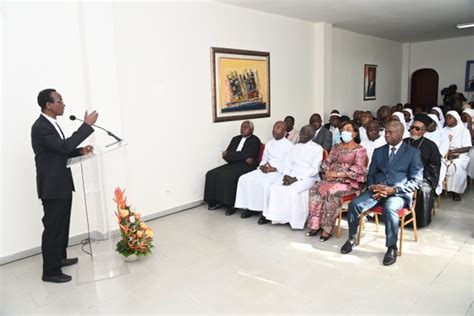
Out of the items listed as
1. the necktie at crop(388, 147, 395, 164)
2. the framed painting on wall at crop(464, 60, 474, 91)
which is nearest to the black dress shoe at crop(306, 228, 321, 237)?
the necktie at crop(388, 147, 395, 164)

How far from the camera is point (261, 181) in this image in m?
4.90

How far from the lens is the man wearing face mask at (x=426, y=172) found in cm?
431

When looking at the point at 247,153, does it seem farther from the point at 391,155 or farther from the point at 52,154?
the point at 52,154

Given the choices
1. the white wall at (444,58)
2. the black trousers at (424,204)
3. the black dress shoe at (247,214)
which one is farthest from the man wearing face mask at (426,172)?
the white wall at (444,58)

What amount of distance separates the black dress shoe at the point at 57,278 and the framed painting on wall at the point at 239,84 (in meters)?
3.10

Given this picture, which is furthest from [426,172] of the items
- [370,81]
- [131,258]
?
[370,81]

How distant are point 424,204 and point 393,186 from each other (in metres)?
0.80

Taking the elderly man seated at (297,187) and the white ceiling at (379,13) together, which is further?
the white ceiling at (379,13)

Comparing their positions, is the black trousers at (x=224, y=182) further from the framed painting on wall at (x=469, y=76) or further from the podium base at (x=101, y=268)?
the framed painting on wall at (x=469, y=76)

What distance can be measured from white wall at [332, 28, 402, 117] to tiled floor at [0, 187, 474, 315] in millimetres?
4608

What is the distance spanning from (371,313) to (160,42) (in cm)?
399

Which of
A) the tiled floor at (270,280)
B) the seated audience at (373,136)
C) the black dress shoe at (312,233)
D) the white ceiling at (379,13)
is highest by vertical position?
the white ceiling at (379,13)

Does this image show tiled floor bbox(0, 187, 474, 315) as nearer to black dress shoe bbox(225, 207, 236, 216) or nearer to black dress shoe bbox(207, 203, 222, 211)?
black dress shoe bbox(225, 207, 236, 216)

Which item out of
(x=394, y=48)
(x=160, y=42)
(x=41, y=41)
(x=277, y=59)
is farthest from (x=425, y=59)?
(x=41, y=41)
